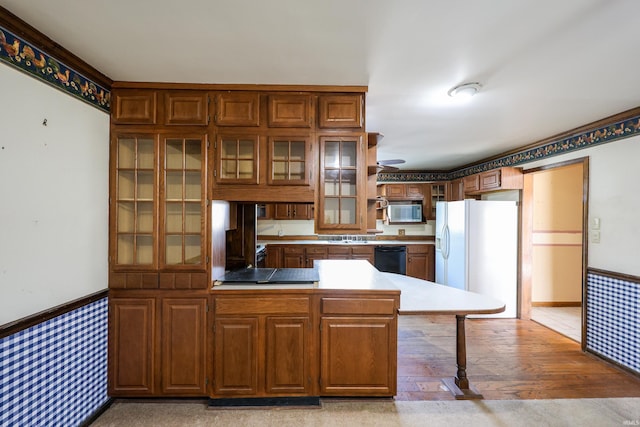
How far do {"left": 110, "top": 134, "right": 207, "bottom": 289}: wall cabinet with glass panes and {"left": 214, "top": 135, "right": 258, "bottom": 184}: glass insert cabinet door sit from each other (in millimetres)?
136

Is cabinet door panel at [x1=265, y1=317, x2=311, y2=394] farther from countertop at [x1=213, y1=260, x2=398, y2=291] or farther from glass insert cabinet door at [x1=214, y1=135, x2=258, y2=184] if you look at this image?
glass insert cabinet door at [x1=214, y1=135, x2=258, y2=184]

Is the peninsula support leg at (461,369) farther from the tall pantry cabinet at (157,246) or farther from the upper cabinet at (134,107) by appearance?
the upper cabinet at (134,107)

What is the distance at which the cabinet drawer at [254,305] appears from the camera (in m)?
2.01

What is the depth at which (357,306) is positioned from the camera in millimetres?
2018

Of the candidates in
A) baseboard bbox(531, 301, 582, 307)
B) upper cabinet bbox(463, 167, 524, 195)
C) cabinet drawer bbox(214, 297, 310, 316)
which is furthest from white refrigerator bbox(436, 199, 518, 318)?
cabinet drawer bbox(214, 297, 310, 316)

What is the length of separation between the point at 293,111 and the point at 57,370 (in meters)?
2.26

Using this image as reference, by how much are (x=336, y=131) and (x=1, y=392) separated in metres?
2.44

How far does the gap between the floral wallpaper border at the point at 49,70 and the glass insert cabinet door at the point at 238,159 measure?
866 mm

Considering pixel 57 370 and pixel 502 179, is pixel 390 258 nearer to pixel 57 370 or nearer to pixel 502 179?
pixel 502 179

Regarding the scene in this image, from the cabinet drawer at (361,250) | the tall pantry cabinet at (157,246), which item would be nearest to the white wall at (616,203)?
the cabinet drawer at (361,250)

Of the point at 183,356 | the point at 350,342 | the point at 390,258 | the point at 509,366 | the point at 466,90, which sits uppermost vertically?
the point at 466,90

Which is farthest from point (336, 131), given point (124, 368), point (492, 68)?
point (124, 368)

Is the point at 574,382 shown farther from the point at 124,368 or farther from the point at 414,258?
the point at 124,368

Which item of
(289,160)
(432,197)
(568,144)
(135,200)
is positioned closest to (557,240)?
(568,144)
